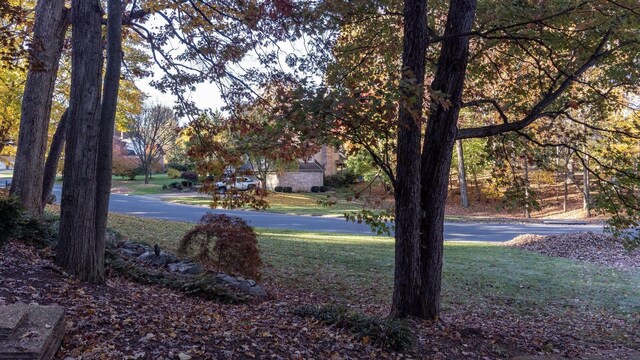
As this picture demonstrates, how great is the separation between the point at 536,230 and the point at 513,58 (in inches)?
655

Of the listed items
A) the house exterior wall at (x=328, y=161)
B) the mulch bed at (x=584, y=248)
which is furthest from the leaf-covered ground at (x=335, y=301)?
the house exterior wall at (x=328, y=161)

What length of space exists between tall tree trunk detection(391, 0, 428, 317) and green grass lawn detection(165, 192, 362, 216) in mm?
20489

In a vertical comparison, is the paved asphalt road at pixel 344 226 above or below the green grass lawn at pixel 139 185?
below

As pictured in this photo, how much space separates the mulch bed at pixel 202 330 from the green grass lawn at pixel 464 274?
6.79 ft

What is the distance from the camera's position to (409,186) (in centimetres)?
721

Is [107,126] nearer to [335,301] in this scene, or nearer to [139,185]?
[335,301]

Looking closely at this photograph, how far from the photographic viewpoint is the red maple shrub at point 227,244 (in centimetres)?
943

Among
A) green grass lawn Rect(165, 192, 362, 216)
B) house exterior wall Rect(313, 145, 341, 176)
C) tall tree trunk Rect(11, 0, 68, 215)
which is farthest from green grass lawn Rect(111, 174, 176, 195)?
tall tree trunk Rect(11, 0, 68, 215)

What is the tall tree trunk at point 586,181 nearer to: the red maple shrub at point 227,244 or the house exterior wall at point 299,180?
the red maple shrub at point 227,244

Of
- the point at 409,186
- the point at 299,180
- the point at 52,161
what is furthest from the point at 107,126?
the point at 299,180

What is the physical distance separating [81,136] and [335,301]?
5.42m

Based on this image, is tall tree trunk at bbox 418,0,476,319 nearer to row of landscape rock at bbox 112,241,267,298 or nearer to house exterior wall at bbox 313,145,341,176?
row of landscape rock at bbox 112,241,267,298

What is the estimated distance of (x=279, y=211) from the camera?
31969 millimetres

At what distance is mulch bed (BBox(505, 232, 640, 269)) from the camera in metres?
16.6
